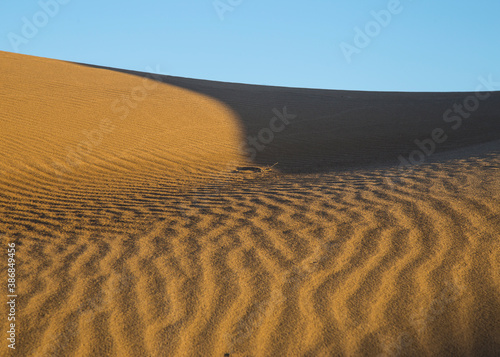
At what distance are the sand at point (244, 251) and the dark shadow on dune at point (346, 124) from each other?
306mm

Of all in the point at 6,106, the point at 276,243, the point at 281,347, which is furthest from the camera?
the point at 6,106

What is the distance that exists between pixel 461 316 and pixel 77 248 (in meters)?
3.24

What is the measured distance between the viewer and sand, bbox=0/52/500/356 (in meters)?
2.58

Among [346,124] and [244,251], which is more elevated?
[346,124]

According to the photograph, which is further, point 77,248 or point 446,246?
point 77,248

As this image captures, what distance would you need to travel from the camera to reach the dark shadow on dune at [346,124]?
870 cm

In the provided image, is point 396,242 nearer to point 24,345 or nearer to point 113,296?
point 113,296

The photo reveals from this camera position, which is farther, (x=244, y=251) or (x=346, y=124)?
(x=346, y=124)

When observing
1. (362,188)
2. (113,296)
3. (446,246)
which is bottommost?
(113,296)

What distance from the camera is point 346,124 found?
1220 centimetres

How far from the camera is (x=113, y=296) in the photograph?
300 centimetres

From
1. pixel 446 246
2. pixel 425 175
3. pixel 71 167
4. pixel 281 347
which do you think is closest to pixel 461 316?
pixel 446 246

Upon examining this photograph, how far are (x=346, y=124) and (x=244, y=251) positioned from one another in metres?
9.36

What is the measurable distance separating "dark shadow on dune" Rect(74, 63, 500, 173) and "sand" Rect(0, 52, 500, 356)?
0.31m
